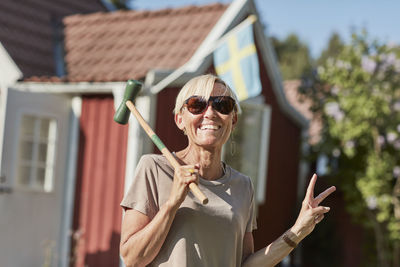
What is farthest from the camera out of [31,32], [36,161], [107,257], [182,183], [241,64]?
[31,32]

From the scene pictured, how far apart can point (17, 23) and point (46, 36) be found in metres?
0.49

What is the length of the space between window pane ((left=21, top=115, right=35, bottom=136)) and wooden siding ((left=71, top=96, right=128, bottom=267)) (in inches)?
25.2

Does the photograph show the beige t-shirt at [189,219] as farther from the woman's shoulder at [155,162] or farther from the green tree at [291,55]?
the green tree at [291,55]

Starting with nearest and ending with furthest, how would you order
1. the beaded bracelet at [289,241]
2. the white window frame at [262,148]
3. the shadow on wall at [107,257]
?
the beaded bracelet at [289,241], the shadow on wall at [107,257], the white window frame at [262,148]

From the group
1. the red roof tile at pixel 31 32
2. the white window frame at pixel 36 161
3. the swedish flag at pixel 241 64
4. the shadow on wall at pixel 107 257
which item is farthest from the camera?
the red roof tile at pixel 31 32

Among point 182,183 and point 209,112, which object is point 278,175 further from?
point 182,183

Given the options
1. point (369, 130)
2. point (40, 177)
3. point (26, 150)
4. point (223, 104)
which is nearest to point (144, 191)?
point (223, 104)

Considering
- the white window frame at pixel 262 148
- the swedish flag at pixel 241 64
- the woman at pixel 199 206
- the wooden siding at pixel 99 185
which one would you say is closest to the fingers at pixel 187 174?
the woman at pixel 199 206

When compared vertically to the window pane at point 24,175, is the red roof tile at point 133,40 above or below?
above

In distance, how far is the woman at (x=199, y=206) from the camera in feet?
7.01

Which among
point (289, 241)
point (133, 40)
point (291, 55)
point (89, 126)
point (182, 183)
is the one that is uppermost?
point (291, 55)

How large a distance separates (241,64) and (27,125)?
2793 millimetres

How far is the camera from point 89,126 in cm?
802

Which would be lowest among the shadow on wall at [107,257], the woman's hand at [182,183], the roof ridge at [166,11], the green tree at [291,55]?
the shadow on wall at [107,257]
